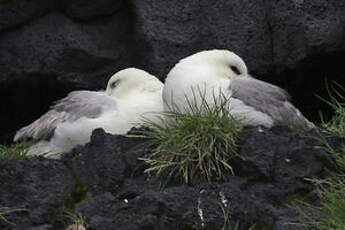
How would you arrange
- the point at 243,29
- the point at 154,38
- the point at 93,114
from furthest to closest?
the point at 243,29 → the point at 154,38 → the point at 93,114

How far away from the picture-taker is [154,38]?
855 cm

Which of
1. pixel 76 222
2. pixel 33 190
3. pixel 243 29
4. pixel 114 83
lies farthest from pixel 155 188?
pixel 243 29

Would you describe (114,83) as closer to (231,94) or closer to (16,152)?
(16,152)

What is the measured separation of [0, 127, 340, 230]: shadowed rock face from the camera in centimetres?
531

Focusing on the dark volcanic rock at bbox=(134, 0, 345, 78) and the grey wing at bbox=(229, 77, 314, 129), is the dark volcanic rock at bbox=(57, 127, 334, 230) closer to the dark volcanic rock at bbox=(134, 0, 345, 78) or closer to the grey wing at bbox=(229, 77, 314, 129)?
the grey wing at bbox=(229, 77, 314, 129)

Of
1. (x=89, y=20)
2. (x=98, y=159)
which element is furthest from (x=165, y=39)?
(x=98, y=159)

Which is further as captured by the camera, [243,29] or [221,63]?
[243,29]

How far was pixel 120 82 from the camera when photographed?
25.2 feet

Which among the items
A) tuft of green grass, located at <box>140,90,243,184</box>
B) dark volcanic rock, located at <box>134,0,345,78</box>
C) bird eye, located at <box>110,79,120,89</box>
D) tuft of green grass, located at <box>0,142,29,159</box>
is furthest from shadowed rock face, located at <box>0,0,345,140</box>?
tuft of green grass, located at <box>140,90,243,184</box>

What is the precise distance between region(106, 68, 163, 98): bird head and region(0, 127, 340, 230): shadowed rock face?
150 centimetres

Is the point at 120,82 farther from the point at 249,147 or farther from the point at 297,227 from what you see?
the point at 297,227

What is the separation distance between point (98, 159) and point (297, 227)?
1290 millimetres

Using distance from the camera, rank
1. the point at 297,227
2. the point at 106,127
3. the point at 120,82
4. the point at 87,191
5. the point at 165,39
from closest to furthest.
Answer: the point at 297,227 → the point at 87,191 → the point at 106,127 → the point at 120,82 → the point at 165,39

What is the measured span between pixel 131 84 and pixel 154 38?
103 cm
